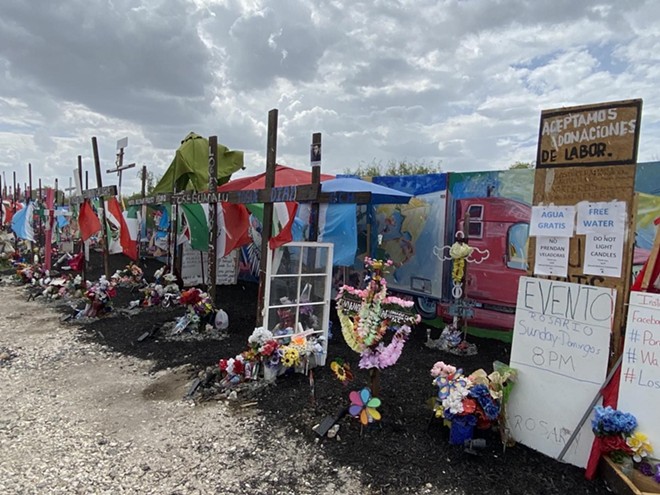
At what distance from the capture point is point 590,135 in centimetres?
287

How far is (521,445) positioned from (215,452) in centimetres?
230

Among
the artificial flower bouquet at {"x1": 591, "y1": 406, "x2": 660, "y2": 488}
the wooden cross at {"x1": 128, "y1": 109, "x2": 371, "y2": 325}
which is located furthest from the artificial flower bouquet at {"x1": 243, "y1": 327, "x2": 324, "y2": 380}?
the artificial flower bouquet at {"x1": 591, "y1": 406, "x2": 660, "y2": 488}

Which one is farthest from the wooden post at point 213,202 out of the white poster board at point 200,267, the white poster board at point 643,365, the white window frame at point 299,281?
the white poster board at point 643,365

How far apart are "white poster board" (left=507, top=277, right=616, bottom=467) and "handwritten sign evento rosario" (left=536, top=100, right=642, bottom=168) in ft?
2.89

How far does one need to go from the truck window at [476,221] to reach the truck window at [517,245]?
0.41 meters

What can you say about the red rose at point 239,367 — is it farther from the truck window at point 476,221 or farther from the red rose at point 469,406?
the truck window at point 476,221

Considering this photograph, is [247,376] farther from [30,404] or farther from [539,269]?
[539,269]

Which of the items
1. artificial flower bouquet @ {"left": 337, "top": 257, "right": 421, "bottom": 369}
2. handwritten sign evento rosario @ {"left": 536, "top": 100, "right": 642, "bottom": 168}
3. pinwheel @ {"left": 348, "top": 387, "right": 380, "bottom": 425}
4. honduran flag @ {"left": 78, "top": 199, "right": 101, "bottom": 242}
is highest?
handwritten sign evento rosario @ {"left": 536, "top": 100, "right": 642, "bottom": 168}

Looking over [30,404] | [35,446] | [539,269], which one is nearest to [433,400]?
[539,269]

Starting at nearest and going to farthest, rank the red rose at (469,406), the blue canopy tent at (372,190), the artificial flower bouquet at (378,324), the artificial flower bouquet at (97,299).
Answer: the red rose at (469,406) → the artificial flower bouquet at (378,324) → the blue canopy tent at (372,190) → the artificial flower bouquet at (97,299)

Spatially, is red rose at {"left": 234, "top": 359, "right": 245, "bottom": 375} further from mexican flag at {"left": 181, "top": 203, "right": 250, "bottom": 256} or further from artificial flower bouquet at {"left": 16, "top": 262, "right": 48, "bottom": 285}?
artificial flower bouquet at {"left": 16, "top": 262, "right": 48, "bottom": 285}

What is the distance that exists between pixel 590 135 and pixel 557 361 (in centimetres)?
159

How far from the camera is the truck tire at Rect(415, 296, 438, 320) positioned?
21.9 feet

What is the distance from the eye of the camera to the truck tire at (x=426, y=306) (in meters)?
6.68
